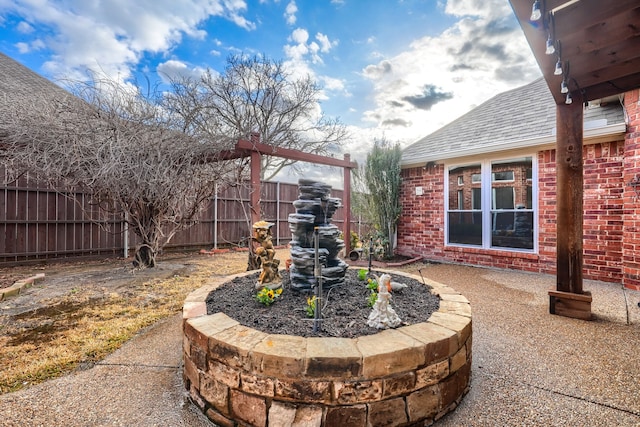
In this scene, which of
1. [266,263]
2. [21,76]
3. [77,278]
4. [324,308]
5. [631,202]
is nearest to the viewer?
[324,308]

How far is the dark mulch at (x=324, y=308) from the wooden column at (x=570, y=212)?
177cm

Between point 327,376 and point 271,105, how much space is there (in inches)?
457

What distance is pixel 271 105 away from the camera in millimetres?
11617

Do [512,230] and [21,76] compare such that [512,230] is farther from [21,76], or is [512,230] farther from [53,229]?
[21,76]

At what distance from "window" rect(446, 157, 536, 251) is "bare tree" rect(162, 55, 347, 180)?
6754 millimetres

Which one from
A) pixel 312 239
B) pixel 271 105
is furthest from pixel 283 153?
pixel 271 105

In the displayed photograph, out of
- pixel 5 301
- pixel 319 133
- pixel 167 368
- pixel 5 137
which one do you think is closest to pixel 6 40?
pixel 5 137

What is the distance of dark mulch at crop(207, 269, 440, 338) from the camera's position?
6.27ft

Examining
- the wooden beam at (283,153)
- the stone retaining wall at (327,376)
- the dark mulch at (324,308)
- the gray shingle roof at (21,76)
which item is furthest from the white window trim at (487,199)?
the gray shingle roof at (21,76)

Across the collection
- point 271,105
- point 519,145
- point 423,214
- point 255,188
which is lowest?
point 423,214

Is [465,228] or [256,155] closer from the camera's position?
[256,155]

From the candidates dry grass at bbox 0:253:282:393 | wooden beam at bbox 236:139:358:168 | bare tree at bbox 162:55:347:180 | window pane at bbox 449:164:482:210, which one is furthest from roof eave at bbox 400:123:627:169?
bare tree at bbox 162:55:347:180

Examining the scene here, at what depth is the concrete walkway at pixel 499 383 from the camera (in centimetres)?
164

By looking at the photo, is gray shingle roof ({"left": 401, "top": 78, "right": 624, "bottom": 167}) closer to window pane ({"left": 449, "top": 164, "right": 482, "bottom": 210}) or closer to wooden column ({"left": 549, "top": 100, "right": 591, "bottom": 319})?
window pane ({"left": 449, "top": 164, "right": 482, "bottom": 210})
